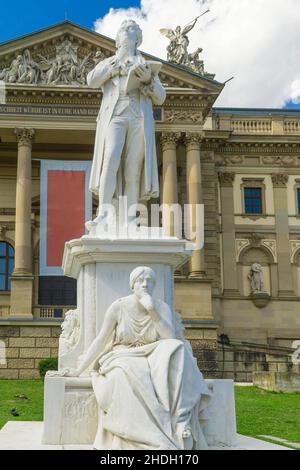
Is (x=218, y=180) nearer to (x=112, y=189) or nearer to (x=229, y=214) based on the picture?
(x=229, y=214)

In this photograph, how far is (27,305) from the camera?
35719 millimetres

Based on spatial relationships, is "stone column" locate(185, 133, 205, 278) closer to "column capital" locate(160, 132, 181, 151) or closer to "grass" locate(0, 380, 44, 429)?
"column capital" locate(160, 132, 181, 151)

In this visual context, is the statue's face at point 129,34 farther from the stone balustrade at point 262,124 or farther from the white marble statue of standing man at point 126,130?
the stone balustrade at point 262,124

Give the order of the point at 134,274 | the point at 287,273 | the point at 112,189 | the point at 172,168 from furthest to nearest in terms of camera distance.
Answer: the point at 287,273, the point at 172,168, the point at 112,189, the point at 134,274

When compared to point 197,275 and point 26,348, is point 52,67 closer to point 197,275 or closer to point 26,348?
point 197,275

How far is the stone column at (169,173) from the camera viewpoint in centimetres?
3853

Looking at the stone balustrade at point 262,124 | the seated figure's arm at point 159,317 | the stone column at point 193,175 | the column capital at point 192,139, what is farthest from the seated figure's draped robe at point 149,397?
the stone balustrade at point 262,124

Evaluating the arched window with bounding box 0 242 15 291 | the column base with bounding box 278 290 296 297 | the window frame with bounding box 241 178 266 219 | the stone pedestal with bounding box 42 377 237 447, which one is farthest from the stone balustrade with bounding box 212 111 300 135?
the stone pedestal with bounding box 42 377 237 447

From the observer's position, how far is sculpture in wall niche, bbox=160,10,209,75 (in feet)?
142

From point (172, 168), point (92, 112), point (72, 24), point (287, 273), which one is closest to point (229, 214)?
point (287, 273)

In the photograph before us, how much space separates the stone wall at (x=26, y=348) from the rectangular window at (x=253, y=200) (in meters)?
17.9

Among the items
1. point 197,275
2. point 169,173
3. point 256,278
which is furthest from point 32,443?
point 256,278

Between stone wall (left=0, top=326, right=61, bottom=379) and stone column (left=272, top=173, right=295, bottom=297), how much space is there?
1660 cm

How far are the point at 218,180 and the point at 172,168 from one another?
26.7 feet
